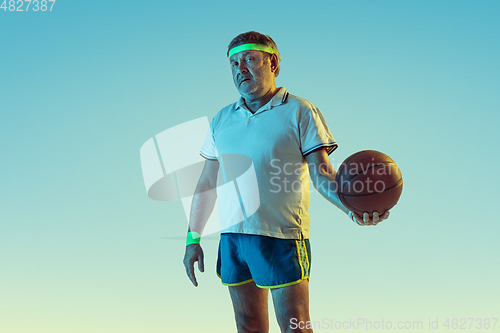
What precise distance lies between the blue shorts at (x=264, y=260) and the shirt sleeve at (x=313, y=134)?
0.53 metres

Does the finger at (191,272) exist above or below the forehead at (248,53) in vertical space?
below

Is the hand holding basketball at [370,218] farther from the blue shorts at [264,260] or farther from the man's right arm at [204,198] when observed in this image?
the man's right arm at [204,198]

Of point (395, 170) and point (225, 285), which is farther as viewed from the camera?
→ point (225, 285)

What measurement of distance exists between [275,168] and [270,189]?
121 mm

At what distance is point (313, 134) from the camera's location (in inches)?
106

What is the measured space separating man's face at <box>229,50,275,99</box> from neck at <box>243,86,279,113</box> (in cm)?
2

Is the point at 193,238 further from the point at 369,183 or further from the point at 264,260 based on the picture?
the point at 369,183

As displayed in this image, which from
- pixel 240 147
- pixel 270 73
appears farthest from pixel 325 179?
pixel 270 73

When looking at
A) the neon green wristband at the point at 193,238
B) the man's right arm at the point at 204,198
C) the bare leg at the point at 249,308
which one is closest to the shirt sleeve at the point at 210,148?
the man's right arm at the point at 204,198

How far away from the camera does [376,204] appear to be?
233cm

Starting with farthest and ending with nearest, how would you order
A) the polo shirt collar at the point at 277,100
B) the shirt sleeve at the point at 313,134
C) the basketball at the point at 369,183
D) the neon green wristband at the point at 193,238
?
1. the neon green wristband at the point at 193,238
2. the polo shirt collar at the point at 277,100
3. the shirt sleeve at the point at 313,134
4. the basketball at the point at 369,183

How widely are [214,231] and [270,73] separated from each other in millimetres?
1075

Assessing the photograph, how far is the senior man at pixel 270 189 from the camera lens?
100 inches

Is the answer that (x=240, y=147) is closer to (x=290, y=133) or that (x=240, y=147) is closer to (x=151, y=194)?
(x=290, y=133)
